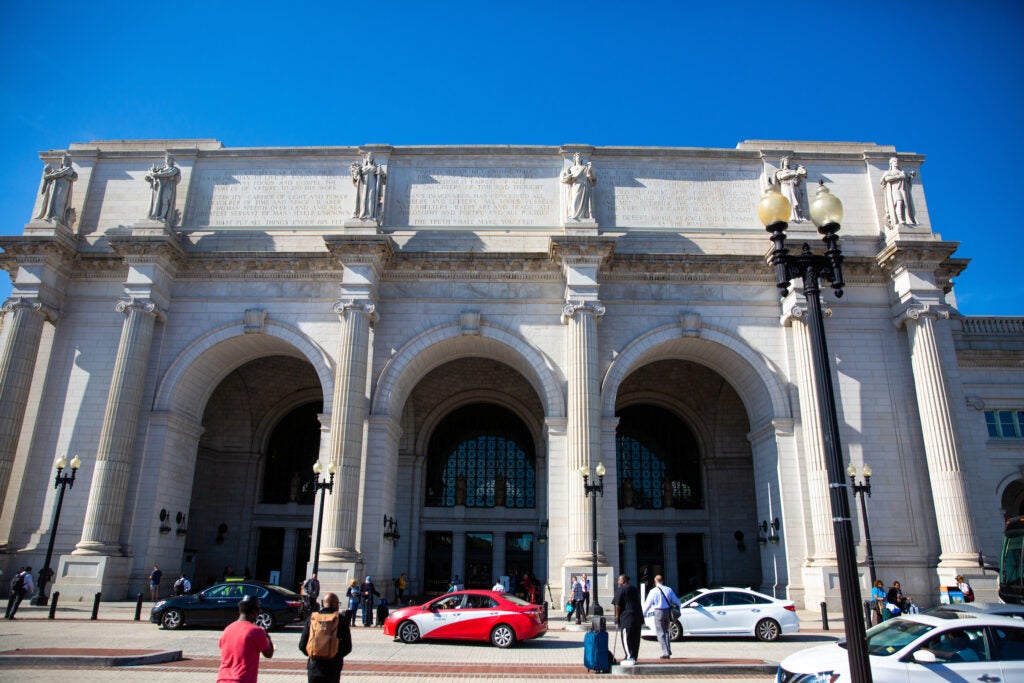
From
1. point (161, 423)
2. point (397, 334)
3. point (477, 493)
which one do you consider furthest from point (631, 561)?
point (161, 423)

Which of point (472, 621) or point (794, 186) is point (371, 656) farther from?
point (794, 186)

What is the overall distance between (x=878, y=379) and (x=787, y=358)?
360 centimetres

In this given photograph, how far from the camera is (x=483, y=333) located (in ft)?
91.2

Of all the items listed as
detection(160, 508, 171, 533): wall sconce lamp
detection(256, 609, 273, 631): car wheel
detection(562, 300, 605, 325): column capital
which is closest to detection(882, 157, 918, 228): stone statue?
detection(562, 300, 605, 325): column capital

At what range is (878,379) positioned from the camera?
2730cm

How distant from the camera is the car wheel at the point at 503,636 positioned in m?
17.4

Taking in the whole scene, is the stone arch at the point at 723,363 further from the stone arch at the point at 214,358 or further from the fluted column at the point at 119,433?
the fluted column at the point at 119,433

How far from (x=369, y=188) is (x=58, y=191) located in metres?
13.0

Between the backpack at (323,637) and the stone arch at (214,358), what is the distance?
19.8 m

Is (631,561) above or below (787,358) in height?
below

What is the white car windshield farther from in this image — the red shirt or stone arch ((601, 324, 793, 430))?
stone arch ((601, 324, 793, 430))

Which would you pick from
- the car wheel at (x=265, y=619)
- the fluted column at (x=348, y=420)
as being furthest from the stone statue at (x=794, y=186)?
the car wheel at (x=265, y=619)

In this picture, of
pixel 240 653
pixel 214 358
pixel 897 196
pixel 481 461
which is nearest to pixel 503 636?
pixel 240 653

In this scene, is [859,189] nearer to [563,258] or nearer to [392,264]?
[563,258]
